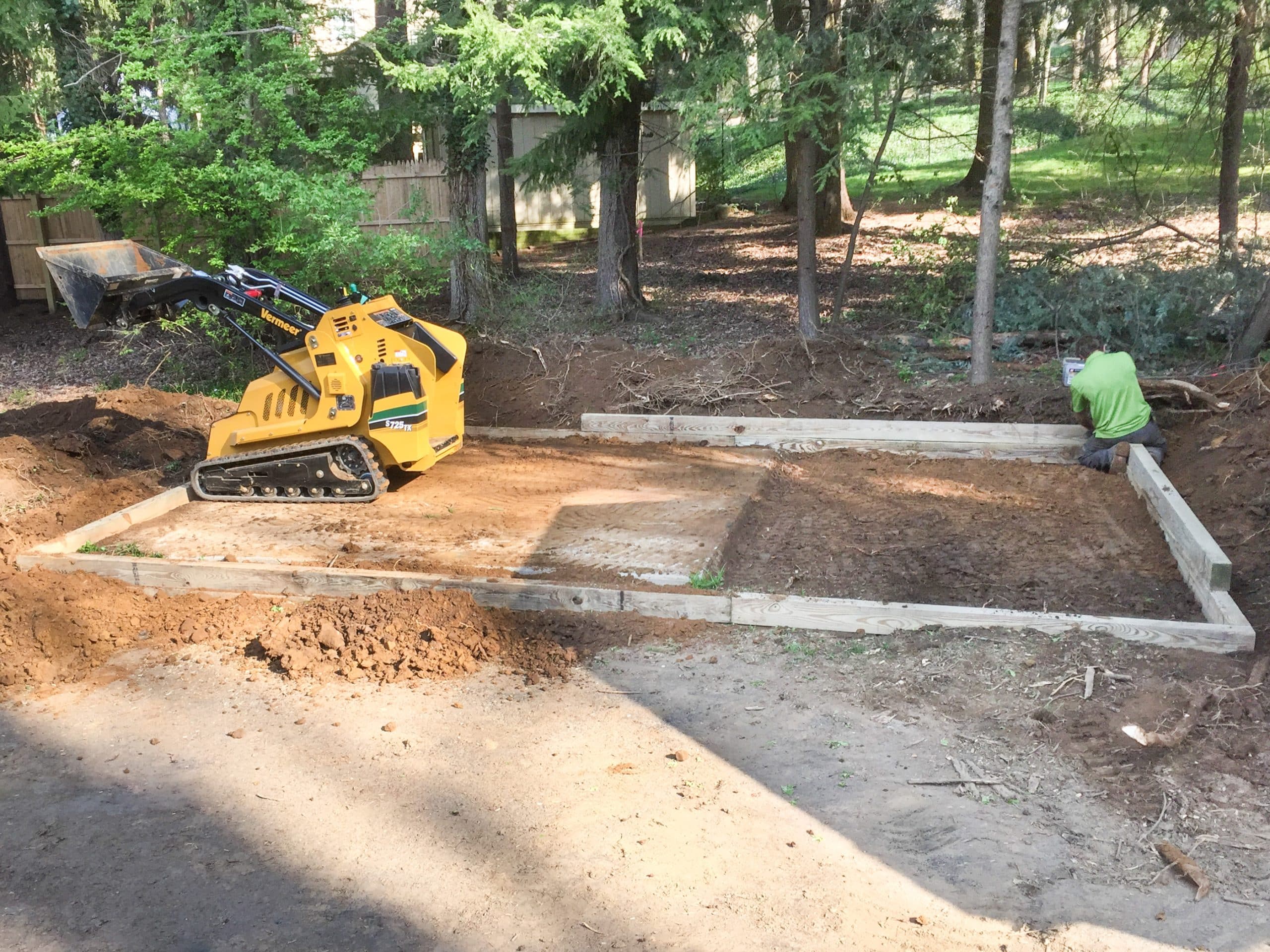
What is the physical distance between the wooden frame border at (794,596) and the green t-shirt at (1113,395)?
0.33 metres

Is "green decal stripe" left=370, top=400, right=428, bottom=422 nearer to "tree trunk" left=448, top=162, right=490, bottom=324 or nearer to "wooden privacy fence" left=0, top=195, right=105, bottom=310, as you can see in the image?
"tree trunk" left=448, top=162, right=490, bottom=324

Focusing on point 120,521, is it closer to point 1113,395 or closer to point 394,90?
point 394,90

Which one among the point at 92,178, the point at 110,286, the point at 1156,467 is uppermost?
the point at 92,178

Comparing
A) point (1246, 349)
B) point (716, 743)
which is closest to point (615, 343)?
point (1246, 349)

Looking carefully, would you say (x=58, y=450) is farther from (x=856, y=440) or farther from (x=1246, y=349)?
(x=1246, y=349)

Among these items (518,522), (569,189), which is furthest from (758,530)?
(569,189)

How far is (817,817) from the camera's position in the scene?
13.9 feet

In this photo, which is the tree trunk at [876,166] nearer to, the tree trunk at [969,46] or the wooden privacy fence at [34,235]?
the tree trunk at [969,46]

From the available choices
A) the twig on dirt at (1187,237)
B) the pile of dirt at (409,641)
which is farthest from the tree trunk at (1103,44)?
the pile of dirt at (409,641)

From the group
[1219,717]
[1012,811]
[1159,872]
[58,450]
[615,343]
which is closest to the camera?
[1159,872]

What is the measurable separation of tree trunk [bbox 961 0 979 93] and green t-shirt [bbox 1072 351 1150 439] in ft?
17.6

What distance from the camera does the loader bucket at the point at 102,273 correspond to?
727 centimetres

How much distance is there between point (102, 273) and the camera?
292 inches

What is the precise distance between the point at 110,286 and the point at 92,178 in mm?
3811
